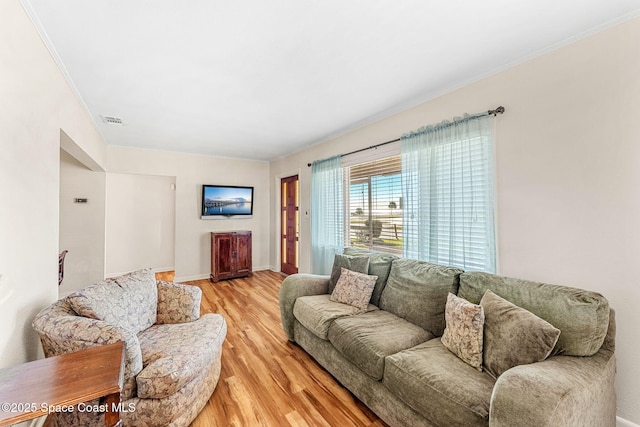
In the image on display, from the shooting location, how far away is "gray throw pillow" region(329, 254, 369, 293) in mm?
2650

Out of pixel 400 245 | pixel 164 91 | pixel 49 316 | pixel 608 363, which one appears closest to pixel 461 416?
pixel 608 363

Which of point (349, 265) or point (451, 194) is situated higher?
point (451, 194)

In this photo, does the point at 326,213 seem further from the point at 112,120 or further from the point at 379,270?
the point at 112,120

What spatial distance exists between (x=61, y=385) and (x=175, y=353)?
69 centimetres

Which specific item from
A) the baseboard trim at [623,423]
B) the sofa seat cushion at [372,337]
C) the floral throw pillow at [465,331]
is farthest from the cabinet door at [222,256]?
the baseboard trim at [623,423]

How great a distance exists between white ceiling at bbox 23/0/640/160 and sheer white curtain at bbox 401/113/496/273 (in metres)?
0.47

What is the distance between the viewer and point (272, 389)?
204cm

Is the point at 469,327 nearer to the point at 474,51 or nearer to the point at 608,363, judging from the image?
the point at 608,363

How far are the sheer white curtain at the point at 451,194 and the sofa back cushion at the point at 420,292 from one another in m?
0.32

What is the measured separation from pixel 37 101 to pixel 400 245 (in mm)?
3334

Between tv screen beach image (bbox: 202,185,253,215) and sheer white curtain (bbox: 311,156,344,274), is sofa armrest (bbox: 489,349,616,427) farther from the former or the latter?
tv screen beach image (bbox: 202,185,253,215)

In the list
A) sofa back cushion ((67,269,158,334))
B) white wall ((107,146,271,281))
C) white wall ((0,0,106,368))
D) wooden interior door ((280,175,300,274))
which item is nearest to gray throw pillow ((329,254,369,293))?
sofa back cushion ((67,269,158,334))

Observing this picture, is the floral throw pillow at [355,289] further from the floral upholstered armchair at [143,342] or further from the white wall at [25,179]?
the white wall at [25,179]

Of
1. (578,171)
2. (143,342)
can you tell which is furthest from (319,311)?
(578,171)
